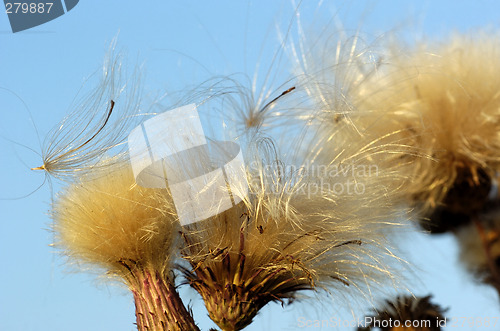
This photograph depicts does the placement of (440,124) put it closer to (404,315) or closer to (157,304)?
(404,315)

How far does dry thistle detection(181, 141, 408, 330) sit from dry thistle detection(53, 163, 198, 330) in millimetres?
79

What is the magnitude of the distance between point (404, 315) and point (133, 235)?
3.26 feet

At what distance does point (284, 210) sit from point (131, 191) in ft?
1.57

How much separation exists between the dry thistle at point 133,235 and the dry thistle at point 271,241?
0.26ft

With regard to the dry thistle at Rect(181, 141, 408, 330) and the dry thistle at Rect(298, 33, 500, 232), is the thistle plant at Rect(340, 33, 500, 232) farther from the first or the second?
the dry thistle at Rect(181, 141, 408, 330)

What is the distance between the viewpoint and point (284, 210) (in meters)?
1.80

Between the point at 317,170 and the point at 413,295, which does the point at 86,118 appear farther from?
the point at 413,295

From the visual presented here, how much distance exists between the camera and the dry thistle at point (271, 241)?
68.1 inches

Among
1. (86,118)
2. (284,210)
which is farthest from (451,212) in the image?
(86,118)

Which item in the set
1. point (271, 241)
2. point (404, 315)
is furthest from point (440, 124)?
point (271, 241)

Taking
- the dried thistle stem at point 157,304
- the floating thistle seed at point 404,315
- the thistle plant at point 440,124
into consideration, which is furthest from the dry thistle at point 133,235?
the thistle plant at point 440,124

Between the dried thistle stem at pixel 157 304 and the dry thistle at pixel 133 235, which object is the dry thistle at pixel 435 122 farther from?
the dried thistle stem at pixel 157 304

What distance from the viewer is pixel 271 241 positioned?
176 cm

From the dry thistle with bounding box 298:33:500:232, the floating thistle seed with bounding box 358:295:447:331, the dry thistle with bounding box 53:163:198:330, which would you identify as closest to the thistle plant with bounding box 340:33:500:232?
the dry thistle with bounding box 298:33:500:232
